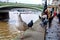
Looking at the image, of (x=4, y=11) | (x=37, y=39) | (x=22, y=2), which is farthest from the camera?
(x=4, y=11)

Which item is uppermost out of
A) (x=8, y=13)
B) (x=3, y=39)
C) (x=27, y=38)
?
(x=27, y=38)

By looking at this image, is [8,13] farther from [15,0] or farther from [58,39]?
[58,39]

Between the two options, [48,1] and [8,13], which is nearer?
[48,1]

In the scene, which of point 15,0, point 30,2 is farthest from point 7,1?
point 30,2

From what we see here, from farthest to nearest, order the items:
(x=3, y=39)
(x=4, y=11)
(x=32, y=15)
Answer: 1. (x=4, y=11)
2. (x=32, y=15)
3. (x=3, y=39)

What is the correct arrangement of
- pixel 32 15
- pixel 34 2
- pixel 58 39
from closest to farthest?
pixel 58 39 → pixel 34 2 → pixel 32 15

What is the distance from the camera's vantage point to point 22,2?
820 centimetres

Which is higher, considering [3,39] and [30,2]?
[30,2]

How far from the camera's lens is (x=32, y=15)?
32.6ft

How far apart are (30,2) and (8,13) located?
554 cm

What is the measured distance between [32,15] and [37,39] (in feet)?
22.4

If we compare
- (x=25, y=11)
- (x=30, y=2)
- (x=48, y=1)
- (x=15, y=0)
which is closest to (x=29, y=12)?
(x=25, y=11)

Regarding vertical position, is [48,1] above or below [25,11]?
above

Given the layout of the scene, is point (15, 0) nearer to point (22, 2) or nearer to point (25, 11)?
point (22, 2)
